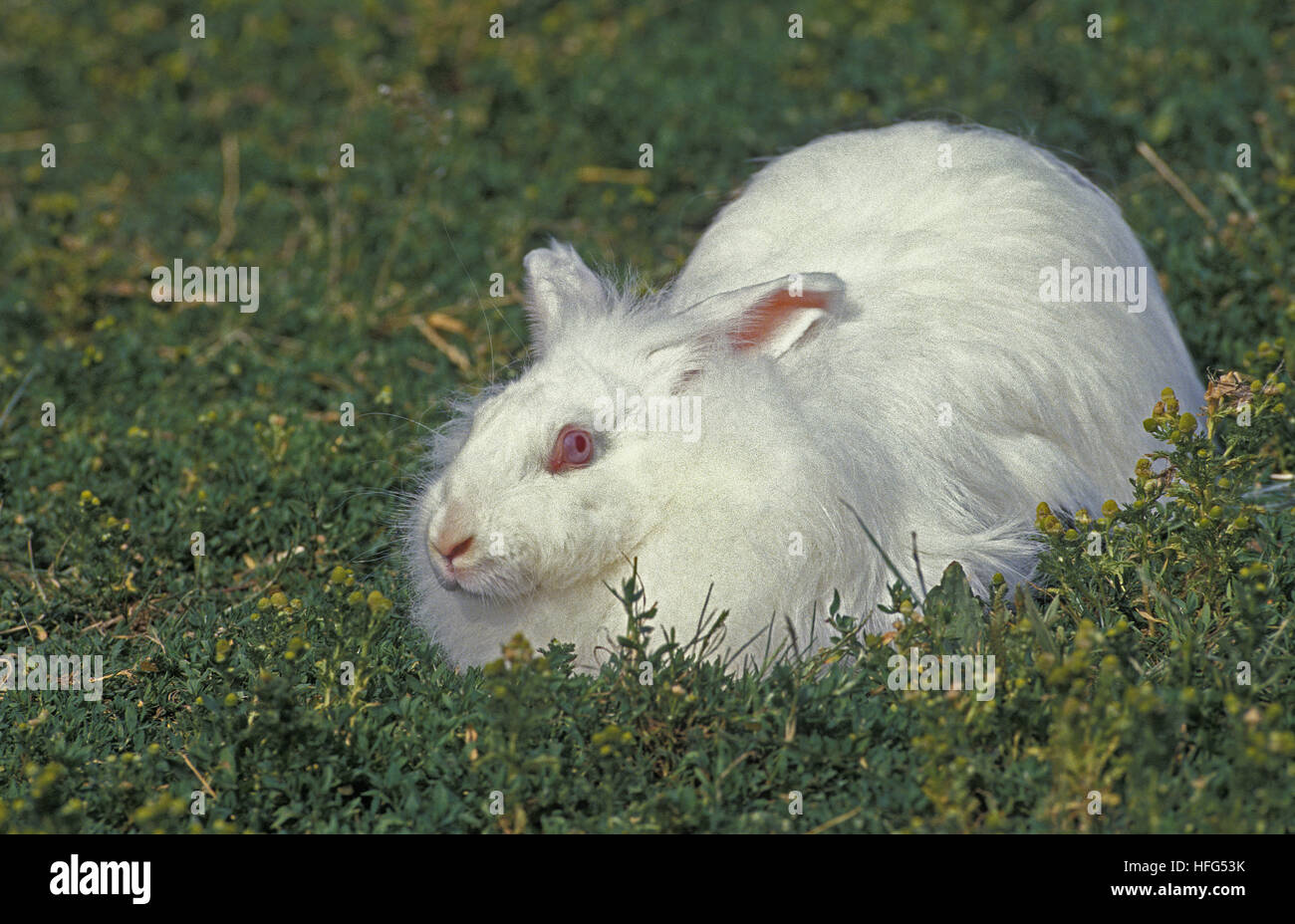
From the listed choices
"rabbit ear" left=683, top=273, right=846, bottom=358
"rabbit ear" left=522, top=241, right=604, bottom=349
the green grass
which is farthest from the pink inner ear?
the green grass

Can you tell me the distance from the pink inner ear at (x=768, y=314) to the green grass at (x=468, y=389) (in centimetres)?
88

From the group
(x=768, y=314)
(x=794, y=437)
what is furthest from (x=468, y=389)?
(x=794, y=437)

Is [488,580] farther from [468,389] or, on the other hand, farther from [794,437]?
[468,389]

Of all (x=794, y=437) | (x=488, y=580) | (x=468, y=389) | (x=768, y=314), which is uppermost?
(x=468, y=389)

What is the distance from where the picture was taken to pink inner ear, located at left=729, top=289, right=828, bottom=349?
3.97 metres

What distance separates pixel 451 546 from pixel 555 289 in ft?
3.07

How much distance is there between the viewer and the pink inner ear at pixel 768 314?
3.97 meters

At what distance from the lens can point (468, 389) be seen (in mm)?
5293

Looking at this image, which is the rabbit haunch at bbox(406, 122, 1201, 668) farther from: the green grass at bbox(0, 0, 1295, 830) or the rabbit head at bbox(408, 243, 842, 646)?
the green grass at bbox(0, 0, 1295, 830)

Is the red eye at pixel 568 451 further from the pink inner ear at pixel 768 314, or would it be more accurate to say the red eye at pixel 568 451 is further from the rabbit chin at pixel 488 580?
the pink inner ear at pixel 768 314

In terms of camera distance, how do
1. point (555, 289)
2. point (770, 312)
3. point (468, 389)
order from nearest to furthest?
point (770, 312) < point (555, 289) < point (468, 389)

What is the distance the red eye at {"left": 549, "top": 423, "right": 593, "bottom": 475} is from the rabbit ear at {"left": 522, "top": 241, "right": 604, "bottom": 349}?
0.48 m

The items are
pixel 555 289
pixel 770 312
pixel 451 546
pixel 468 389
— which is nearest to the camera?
A: pixel 451 546

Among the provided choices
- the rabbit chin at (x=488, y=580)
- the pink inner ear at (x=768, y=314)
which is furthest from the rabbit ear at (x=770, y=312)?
the rabbit chin at (x=488, y=580)
